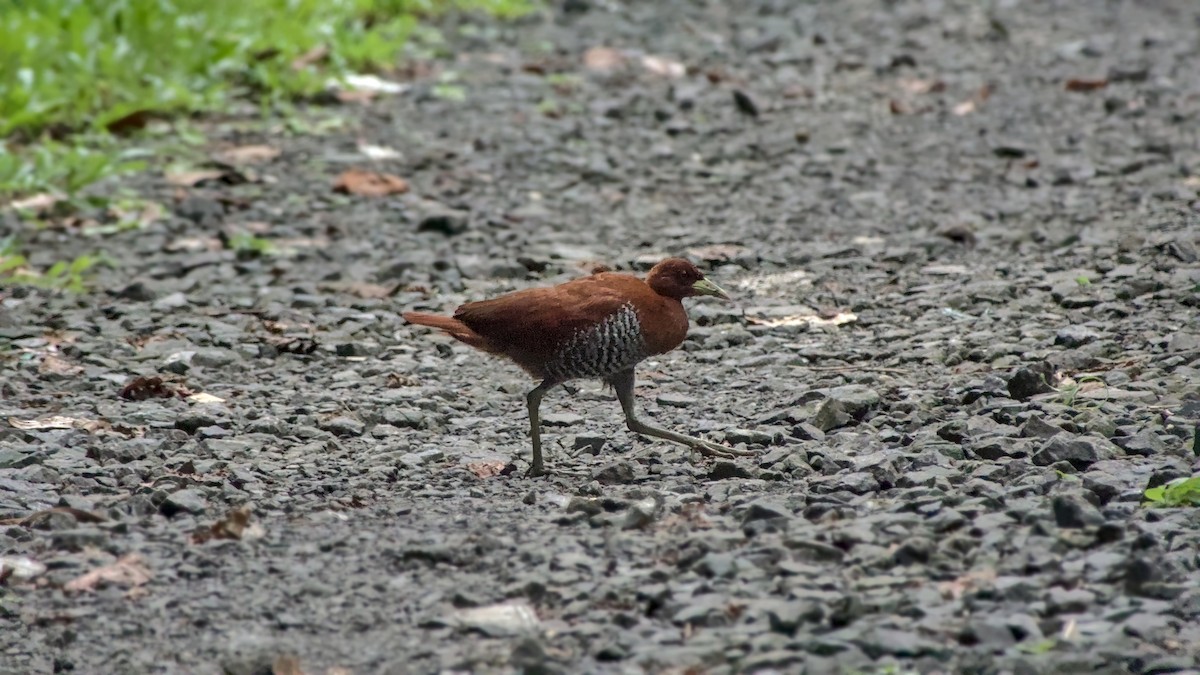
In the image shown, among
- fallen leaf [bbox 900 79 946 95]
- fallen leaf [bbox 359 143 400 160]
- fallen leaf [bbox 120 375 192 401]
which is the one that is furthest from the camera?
fallen leaf [bbox 900 79 946 95]

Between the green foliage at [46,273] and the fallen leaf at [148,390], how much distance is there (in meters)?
1.54

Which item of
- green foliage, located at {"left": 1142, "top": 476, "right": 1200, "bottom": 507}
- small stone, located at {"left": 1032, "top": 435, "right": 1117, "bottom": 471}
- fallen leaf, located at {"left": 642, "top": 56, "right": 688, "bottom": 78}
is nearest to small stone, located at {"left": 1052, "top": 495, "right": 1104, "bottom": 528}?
green foliage, located at {"left": 1142, "top": 476, "right": 1200, "bottom": 507}

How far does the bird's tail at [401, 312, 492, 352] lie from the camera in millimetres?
5379

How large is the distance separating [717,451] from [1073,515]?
52.8 inches

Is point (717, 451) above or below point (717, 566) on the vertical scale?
below

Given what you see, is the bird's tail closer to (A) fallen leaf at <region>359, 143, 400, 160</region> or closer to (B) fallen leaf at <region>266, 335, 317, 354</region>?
(B) fallen leaf at <region>266, 335, 317, 354</region>

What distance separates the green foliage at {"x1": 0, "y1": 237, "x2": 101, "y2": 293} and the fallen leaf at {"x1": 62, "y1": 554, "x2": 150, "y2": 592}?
341 cm

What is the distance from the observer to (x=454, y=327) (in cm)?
541

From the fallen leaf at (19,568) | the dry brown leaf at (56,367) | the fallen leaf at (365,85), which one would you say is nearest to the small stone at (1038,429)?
the fallen leaf at (19,568)

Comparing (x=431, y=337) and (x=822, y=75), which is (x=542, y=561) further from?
(x=822, y=75)

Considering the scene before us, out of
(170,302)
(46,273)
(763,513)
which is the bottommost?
(46,273)

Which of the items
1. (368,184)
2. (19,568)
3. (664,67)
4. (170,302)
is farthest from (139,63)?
(19,568)

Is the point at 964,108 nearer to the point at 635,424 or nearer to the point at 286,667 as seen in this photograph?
the point at 635,424

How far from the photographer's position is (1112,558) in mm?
3918
